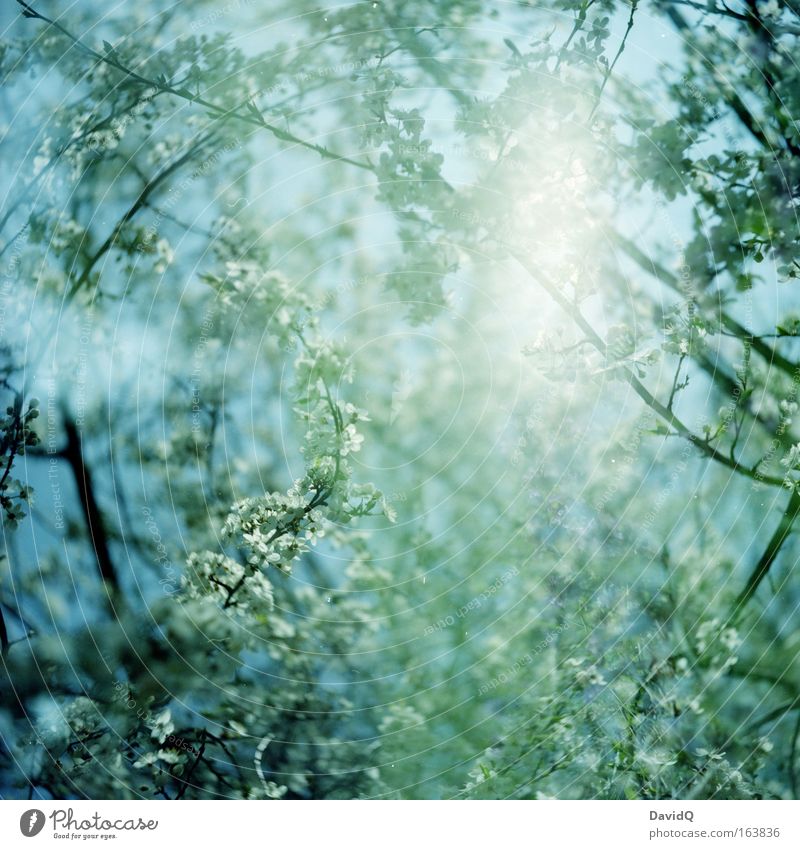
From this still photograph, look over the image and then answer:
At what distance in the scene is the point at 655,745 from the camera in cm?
84

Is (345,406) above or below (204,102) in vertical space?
below

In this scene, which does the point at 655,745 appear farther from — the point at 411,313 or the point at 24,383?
the point at 24,383

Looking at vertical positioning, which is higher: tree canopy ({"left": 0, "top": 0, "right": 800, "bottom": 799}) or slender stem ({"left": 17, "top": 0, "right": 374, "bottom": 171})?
slender stem ({"left": 17, "top": 0, "right": 374, "bottom": 171})

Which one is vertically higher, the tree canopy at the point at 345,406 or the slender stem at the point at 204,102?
the slender stem at the point at 204,102

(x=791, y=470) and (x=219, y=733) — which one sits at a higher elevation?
(x=791, y=470)

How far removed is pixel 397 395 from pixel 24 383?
1.21ft

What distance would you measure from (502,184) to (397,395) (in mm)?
236

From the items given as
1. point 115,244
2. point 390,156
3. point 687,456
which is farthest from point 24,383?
point 687,456

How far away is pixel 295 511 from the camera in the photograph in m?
0.81
